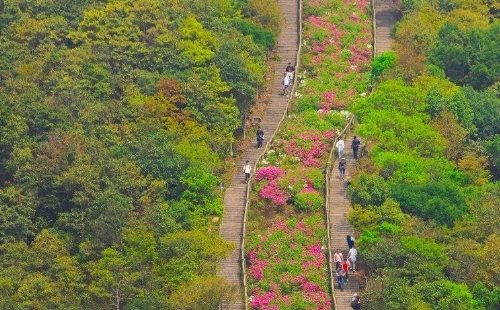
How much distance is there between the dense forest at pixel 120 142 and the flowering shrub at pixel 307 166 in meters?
2.67

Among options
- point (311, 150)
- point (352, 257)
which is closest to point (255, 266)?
point (352, 257)

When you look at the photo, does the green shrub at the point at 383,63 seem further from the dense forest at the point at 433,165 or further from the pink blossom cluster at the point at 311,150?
the pink blossom cluster at the point at 311,150

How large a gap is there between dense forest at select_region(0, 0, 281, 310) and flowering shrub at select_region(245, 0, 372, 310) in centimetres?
267

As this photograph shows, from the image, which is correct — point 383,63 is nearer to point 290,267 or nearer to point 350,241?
point 350,241

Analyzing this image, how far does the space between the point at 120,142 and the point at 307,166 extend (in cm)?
1085

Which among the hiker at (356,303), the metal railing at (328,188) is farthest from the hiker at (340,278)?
the hiker at (356,303)

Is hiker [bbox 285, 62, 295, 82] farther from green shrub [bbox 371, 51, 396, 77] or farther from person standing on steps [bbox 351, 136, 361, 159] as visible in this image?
person standing on steps [bbox 351, 136, 361, 159]

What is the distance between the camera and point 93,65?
106312 mm

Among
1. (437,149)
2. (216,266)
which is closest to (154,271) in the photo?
(216,266)

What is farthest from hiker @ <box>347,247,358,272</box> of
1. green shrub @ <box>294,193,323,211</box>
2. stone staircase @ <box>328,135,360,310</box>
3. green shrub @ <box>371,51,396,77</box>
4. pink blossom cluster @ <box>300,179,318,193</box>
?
green shrub @ <box>371,51,396,77</box>

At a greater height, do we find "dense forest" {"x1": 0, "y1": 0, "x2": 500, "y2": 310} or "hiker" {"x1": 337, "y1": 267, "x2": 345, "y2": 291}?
"dense forest" {"x1": 0, "y1": 0, "x2": 500, "y2": 310}

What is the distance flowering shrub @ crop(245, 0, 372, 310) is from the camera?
3622 inches

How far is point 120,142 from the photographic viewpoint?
329 feet

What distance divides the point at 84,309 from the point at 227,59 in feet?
71.6
